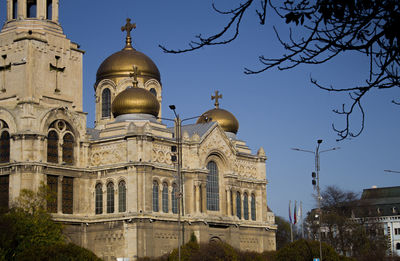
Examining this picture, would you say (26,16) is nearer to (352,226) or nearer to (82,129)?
(82,129)

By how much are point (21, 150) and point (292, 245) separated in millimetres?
22884

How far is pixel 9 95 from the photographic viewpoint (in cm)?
6100

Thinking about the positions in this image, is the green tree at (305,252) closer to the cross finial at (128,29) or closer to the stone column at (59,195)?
the stone column at (59,195)

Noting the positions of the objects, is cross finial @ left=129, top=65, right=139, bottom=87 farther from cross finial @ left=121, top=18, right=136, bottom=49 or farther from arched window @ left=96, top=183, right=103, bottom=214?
arched window @ left=96, top=183, right=103, bottom=214

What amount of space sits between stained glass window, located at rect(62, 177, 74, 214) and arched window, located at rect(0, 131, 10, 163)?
204 inches

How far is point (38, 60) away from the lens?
200 ft

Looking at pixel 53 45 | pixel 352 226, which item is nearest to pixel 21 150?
pixel 53 45

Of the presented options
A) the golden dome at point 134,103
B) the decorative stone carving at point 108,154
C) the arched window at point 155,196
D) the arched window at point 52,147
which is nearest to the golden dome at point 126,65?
the golden dome at point 134,103

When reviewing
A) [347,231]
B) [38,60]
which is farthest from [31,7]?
[347,231]

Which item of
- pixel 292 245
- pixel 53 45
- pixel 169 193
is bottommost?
pixel 292 245

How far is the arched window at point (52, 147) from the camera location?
5990 centimetres

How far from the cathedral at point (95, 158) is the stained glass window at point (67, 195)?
0.09 metres

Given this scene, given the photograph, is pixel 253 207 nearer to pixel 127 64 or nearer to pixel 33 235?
pixel 127 64

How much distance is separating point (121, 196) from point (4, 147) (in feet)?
34.6
